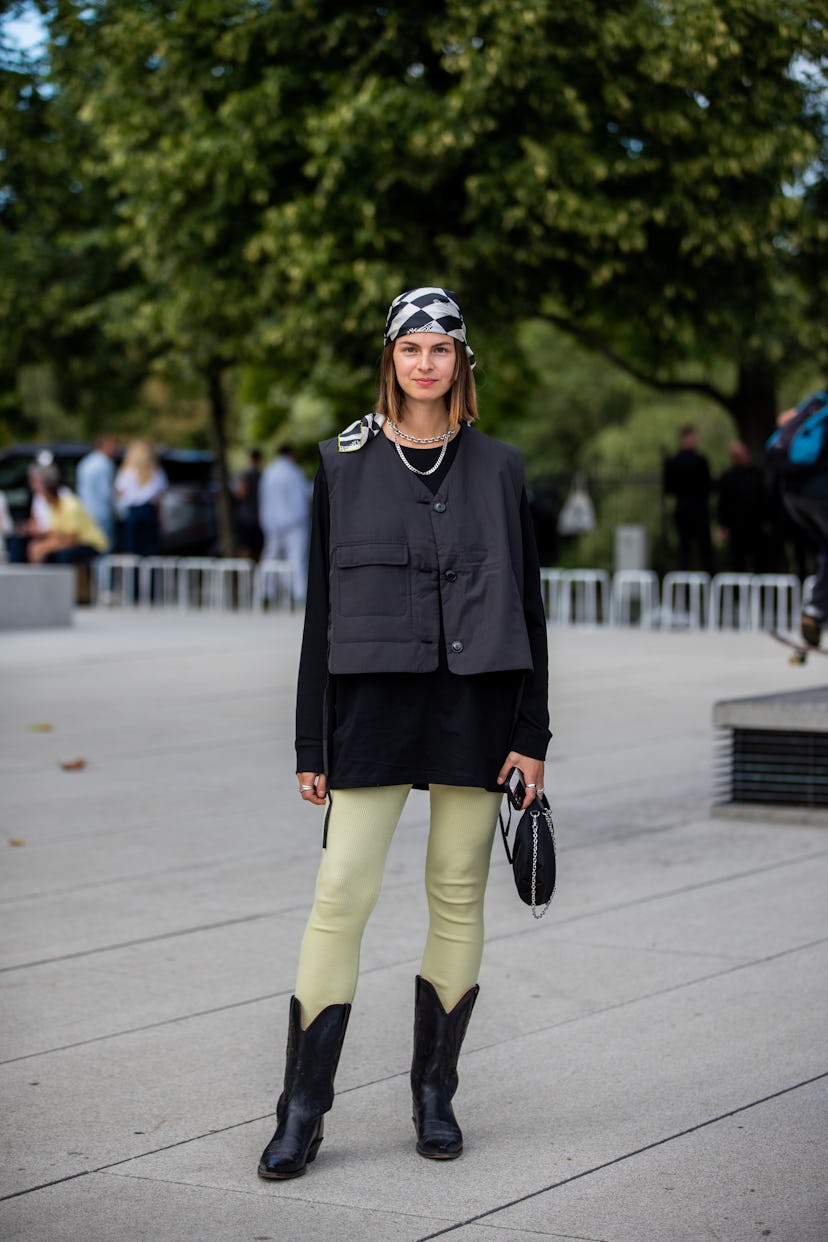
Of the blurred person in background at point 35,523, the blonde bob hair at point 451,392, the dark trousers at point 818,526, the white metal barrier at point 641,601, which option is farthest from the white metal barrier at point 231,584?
the blonde bob hair at point 451,392

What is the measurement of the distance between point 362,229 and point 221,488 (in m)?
7.04

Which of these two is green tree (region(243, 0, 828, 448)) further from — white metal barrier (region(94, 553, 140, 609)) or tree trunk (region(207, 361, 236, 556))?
tree trunk (region(207, 361, 236, 556))

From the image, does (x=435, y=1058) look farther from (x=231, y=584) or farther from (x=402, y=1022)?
(x=231, y=584)

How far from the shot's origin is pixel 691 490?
2080 cm

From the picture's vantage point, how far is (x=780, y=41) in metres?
13.1

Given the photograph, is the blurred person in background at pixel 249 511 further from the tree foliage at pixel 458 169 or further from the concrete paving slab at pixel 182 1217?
the concrete paving slab at pixel 182 1217

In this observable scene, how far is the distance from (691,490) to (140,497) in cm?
714

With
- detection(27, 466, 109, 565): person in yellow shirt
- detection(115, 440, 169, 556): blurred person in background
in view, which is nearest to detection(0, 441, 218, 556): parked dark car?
detection(115, 440, 169, 556): blurred person in background

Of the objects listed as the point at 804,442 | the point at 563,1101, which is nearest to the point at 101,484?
the point at 804,442

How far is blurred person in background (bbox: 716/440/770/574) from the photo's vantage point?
21.1m

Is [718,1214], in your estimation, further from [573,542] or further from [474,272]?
[573,542]

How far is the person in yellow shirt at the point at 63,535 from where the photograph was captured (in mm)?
21547

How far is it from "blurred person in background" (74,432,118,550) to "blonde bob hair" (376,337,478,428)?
19.7 m

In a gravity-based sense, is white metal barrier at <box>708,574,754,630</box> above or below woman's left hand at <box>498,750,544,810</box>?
below
